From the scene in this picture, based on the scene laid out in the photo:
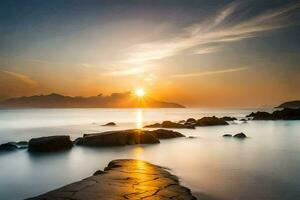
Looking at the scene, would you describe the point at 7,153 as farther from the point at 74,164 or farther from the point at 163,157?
the point at 163,157

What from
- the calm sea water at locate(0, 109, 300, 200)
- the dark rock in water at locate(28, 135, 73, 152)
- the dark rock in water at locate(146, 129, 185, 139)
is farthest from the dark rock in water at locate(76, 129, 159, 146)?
the dark rock in water at locate(146, 129, 185, 139)

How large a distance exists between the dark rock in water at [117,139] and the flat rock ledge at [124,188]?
15543 millimetres

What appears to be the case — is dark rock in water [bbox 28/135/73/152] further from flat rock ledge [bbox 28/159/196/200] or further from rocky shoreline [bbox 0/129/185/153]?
flat rock ledge [bbox 28/159/196/200]

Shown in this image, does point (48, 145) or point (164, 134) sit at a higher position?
point (164, 134)

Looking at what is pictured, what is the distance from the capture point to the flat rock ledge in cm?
1057

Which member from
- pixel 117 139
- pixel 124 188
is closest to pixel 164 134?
pixel 117 139

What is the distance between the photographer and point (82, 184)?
476 inches

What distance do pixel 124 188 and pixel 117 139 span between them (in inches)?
748

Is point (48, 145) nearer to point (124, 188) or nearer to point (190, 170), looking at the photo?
point (190, 170)

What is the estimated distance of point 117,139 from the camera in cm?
3036

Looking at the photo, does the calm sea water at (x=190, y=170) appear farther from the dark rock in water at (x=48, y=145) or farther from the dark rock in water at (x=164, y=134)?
the dark rock in water at (x=164, y=134)

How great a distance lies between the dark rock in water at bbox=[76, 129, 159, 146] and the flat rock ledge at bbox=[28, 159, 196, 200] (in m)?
15.5

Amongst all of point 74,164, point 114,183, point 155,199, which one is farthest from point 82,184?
point 74,164

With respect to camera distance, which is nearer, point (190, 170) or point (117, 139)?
point (190, 170)
